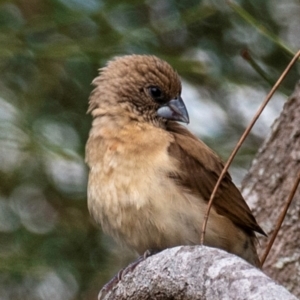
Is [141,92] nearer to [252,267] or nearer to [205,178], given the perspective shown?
[205,178]

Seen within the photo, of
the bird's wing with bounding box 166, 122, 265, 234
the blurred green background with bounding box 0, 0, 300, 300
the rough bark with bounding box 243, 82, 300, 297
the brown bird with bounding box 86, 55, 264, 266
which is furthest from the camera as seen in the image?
the blurred green background with bounding box 0, 0, 300, 300

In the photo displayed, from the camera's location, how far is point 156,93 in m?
4.91

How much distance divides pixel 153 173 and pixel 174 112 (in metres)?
0.58

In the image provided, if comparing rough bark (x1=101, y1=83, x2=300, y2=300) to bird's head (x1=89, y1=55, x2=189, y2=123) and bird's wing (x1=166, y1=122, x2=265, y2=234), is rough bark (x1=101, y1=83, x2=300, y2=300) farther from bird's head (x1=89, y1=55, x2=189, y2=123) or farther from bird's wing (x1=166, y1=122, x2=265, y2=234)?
bird's head (x1=89, y1=55, x2=189, y2=123)

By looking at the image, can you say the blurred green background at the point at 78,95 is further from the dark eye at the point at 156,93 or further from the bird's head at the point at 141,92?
the dark eye at the point at 156,93

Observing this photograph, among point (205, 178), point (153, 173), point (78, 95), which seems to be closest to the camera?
point (153, 173)

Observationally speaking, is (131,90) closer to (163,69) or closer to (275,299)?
(163,69)

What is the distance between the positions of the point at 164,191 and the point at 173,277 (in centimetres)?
82

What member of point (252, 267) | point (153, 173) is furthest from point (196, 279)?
point (153, 173)

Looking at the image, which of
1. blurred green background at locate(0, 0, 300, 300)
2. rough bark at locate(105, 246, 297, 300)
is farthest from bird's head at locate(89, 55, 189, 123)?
rough bark at locate(105, 246, 297, 300)

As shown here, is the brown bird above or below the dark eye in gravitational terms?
below

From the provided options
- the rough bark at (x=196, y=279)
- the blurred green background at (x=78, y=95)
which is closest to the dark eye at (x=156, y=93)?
the blurred green background at (x=78, y=95)

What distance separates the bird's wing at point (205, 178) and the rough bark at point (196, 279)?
642 millimetres

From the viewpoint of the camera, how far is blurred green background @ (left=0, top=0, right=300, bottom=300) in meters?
5.65
